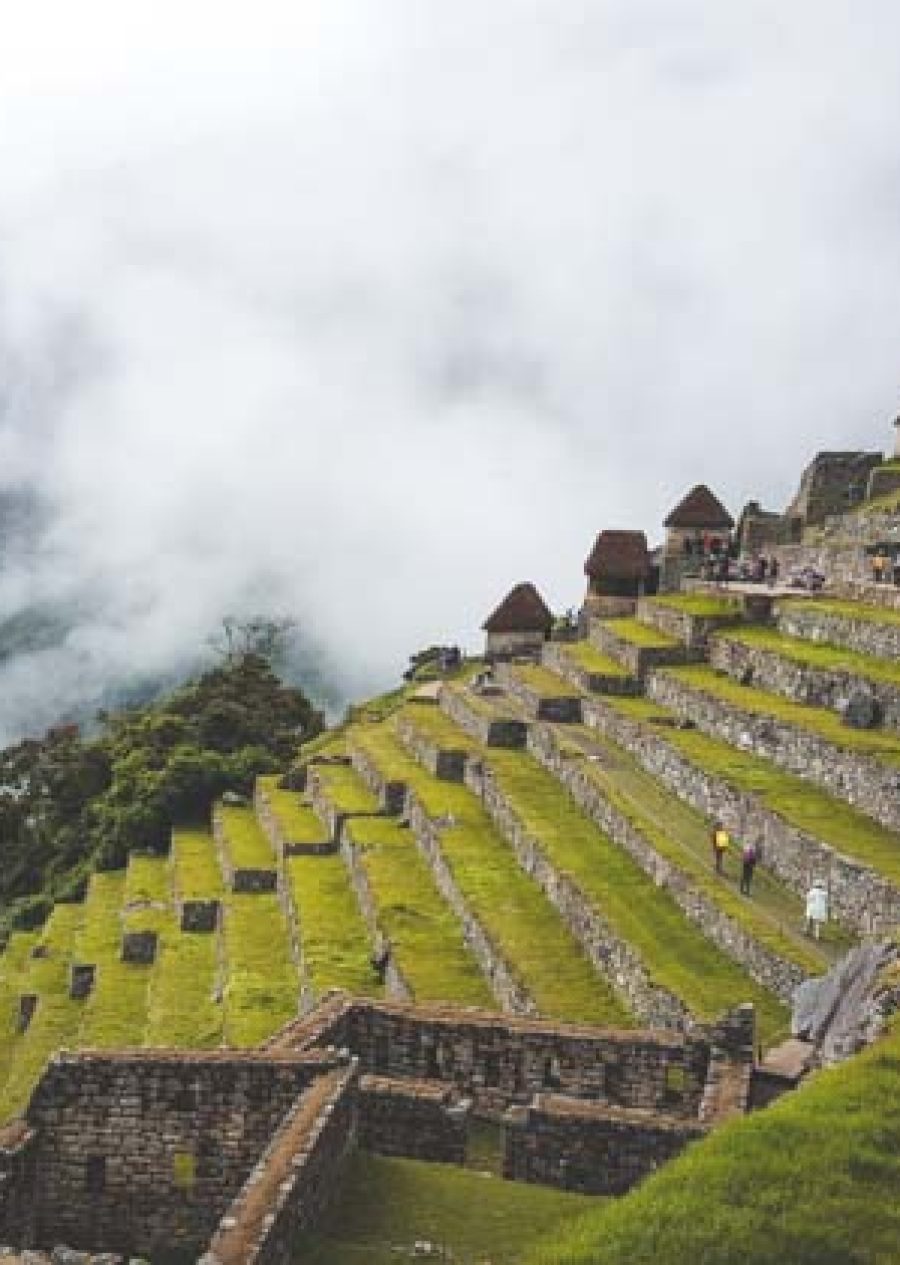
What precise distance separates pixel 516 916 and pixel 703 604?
50.2 feet

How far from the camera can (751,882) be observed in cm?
1891

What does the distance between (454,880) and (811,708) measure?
A: 623 cm

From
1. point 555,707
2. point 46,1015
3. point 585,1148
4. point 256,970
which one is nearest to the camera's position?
point 585,1148

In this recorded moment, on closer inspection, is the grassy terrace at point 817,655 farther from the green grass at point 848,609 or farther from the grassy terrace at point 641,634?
the grassy terrace at point 641,634

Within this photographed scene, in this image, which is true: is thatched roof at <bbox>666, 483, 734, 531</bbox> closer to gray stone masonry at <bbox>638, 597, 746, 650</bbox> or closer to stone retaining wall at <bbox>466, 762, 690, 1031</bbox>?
gray stone masonry at <bbox>638, 597, 746, 650</bbox>

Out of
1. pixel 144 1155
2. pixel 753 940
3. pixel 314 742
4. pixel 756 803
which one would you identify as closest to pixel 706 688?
pixel 756 803

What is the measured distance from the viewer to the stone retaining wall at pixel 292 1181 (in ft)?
25.5

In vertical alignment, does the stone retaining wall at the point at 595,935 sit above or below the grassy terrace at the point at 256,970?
above

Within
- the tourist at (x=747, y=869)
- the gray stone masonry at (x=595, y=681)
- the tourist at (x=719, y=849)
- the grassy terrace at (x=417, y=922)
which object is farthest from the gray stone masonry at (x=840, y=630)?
the grassy terrace at (x=417, y=922)

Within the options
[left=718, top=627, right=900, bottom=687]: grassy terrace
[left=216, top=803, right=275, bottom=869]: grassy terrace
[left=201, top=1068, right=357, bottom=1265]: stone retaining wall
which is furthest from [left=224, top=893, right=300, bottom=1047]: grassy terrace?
[left=718, top=627, right=900, bottom=687]: grassy terrace

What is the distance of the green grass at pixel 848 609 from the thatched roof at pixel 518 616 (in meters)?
16.2

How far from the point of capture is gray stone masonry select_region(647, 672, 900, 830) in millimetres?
19156

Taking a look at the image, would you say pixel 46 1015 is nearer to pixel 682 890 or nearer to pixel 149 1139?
pixel 682 890

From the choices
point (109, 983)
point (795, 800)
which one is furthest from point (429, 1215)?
point (109, 983)
